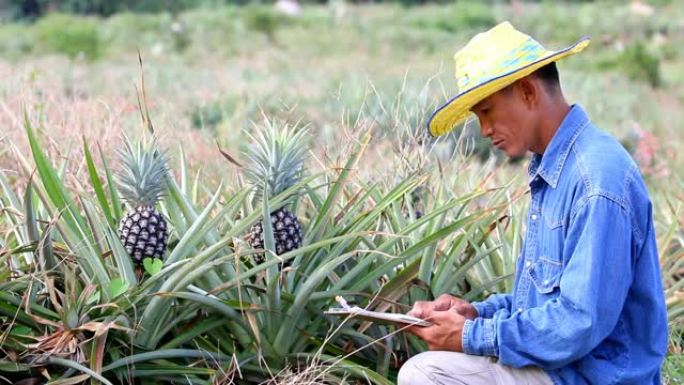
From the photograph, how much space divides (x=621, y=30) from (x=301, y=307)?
33.0 m

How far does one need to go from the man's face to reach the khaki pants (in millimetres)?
636

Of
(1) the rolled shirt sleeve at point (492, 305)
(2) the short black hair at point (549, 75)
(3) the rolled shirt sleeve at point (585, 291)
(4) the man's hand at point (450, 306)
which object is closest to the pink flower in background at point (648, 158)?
(1) the rolled shirt sleeve at point (492, 305)

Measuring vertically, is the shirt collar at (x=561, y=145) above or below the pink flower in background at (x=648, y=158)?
above

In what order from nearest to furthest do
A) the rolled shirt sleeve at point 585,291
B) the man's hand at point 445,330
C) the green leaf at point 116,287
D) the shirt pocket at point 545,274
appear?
the rolled shirt sleeve at point 585,291
the shirt pocket at point 545,274
the man's hand at point 445,330
the green leaf at point 116,287

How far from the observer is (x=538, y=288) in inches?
131

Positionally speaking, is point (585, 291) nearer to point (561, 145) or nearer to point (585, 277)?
point (585, 277)

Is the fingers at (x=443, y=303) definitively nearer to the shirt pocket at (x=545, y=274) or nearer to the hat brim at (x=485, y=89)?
the shirt pocket at (x=545, y=274)

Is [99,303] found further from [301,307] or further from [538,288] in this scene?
[538,288]

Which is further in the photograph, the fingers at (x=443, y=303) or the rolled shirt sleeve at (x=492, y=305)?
the rolled shirt sleeve at (x=492, y=305)

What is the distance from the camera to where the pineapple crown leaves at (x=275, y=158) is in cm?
400

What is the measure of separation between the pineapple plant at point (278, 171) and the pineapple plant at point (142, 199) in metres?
0.32

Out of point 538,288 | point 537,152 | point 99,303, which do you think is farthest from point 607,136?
point 99,303

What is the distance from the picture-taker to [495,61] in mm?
3369

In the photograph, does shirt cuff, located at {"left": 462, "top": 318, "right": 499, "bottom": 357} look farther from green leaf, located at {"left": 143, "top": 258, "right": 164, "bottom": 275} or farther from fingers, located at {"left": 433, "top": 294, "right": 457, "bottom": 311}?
green leaf, located at {"left": 143, "top": 258, "right": 164, "bottom": 275}
